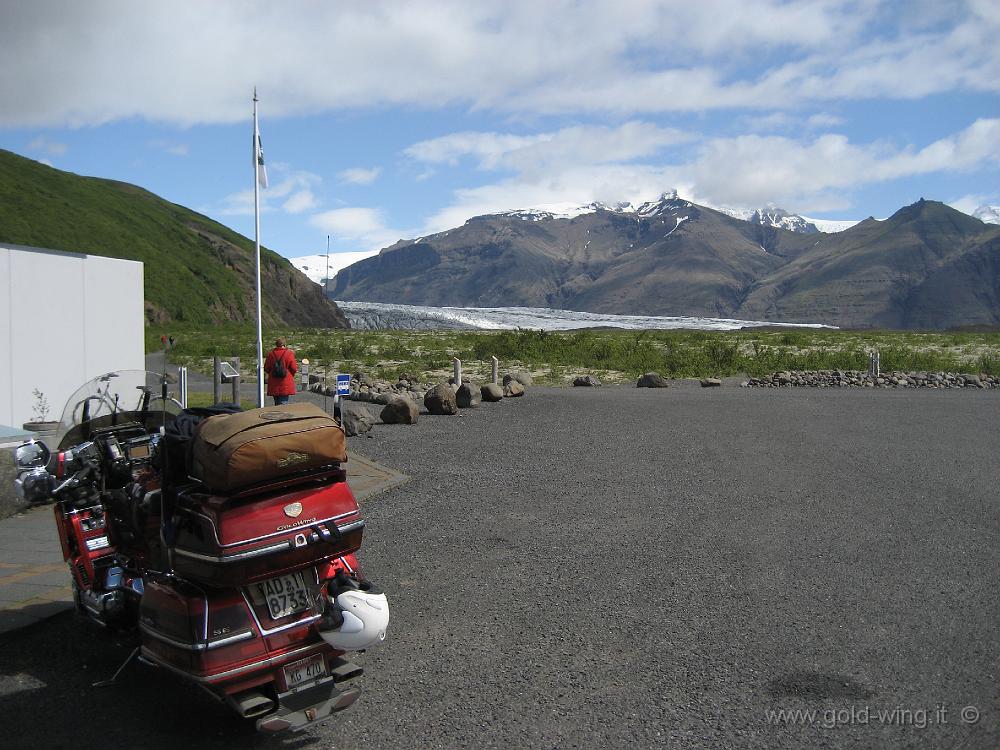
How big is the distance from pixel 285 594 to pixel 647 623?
2.50 m

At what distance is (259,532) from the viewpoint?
12.7 ft

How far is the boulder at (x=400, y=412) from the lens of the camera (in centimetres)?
1580

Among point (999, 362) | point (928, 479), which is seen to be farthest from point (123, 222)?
point (928, 479)

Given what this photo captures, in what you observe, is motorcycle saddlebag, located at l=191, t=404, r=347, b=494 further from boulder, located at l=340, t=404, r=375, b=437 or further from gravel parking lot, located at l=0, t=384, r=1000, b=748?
boulder, located at l=340, t=404, r=375, b=437

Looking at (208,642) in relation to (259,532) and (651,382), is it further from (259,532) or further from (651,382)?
(651,382)

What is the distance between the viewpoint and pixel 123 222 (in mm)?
93688

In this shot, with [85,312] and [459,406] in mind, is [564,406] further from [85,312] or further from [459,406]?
[85,312]

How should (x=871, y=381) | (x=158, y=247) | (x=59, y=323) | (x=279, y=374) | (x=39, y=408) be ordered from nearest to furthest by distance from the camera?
(x=39, y=408)
(x=59, y=323)
(x=279, y=374)
(x=871, y=381)
(x=158, y=247)

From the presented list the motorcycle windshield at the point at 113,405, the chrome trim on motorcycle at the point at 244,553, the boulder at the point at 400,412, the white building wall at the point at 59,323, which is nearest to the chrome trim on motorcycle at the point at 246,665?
the chrome trim on motorcycle at the point at 244,553

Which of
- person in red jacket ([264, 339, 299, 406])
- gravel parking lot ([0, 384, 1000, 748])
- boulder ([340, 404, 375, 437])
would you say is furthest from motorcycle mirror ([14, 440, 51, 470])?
person in red jacket ([264, 339, 299, 406])

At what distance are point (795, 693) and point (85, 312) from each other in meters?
11.3

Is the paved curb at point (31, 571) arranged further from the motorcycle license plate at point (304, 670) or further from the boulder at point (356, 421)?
the boulder at point (356, 421)

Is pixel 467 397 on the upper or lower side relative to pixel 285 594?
lower

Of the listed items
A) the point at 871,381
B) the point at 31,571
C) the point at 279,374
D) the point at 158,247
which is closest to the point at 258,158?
the point at 279,374
